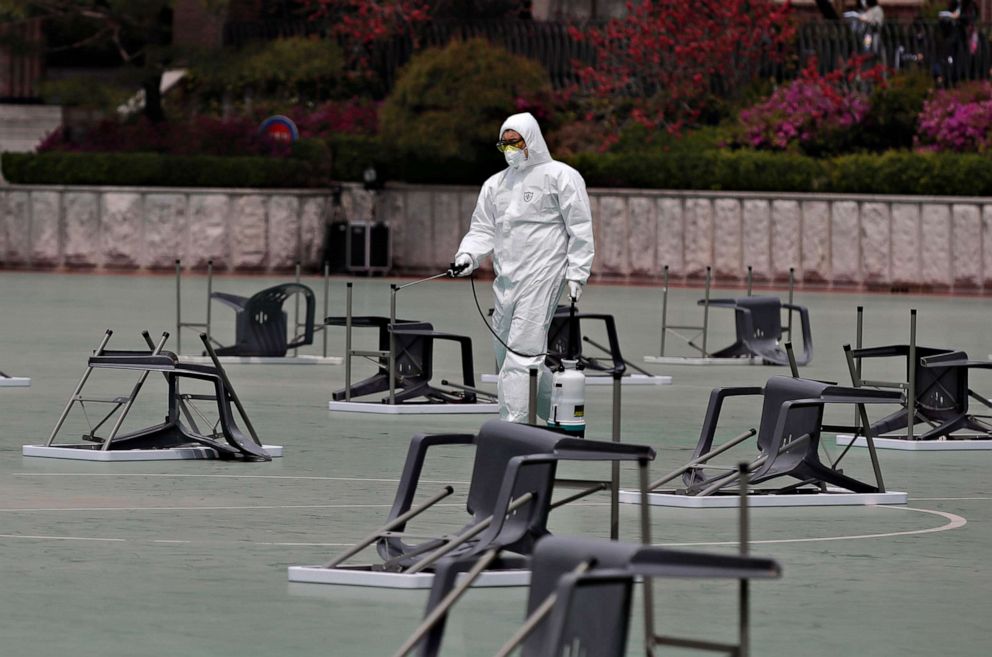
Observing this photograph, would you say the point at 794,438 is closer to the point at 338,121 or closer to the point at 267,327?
the point at 267,327

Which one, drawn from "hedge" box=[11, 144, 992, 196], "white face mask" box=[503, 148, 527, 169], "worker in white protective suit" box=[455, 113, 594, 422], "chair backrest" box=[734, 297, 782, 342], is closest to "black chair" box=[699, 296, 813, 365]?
"chair backrest" box=[734, 297, 782, 342]

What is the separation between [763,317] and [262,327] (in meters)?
5.52

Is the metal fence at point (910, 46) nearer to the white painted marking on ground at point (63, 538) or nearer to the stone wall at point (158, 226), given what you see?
the stone wall at point (158, 226)

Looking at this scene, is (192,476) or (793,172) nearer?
(192,476)

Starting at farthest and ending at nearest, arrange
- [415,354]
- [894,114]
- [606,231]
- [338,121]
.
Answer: [338,121] < [606,231] < [894,114] < [415,354]

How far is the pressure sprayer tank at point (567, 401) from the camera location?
510 inches

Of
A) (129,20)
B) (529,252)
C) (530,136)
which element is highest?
(129,20)

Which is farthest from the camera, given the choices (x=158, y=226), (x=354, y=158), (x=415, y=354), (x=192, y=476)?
(x=354, y=158)

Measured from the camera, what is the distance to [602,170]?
131 feet

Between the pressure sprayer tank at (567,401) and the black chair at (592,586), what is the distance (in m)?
6.51

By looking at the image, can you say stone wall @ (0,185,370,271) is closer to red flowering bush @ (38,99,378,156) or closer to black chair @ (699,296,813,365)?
red flowering bush @ (38,99,378,156)

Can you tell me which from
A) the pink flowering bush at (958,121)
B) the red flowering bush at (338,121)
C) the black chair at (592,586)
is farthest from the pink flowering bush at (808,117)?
the black chair at (592,586)

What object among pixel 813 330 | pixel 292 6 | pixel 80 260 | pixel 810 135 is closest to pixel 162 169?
pixel 80 260

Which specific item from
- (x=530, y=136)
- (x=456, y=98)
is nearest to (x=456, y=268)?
(x=530, y=136)
